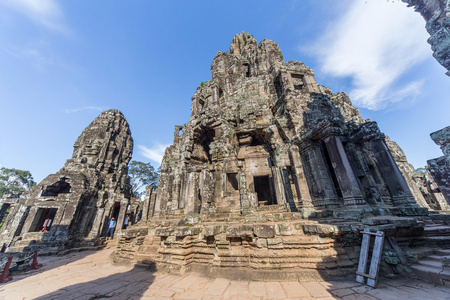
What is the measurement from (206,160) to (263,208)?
6.38 metres

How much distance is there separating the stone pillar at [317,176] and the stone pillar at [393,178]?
236 centimetres

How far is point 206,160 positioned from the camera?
14.0 meters

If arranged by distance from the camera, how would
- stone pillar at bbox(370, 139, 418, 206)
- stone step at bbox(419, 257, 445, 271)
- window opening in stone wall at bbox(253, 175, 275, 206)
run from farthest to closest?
window opening in stone wall at bbox(253, 175, 275, 206) → stone pillar at bbox(370, 139, 418, 206) → stone step at bbox(419, 257, 445, 271)

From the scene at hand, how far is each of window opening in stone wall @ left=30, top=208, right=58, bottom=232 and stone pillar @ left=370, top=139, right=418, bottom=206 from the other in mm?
21723

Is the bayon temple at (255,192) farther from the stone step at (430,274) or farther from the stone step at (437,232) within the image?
the stone step at (430,274)

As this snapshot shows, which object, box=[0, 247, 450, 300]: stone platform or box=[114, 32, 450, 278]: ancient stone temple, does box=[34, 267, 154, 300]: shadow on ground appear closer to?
box=[0, 247, 450, 300]: stone platform

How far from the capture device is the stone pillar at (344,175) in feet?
22.1

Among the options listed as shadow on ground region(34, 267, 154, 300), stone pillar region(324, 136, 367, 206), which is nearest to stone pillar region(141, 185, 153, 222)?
shadow on ground region(34, 267, 154, 300)

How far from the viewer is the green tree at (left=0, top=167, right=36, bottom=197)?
26358 millimetres

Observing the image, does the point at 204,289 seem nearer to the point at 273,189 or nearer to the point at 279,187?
the point at 279,187

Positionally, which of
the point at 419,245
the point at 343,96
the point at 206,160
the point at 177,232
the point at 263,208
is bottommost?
the point at 419,245

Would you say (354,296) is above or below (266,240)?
below

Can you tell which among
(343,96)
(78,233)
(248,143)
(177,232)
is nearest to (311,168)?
(248,143)

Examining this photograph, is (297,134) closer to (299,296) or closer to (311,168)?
(311,168)
